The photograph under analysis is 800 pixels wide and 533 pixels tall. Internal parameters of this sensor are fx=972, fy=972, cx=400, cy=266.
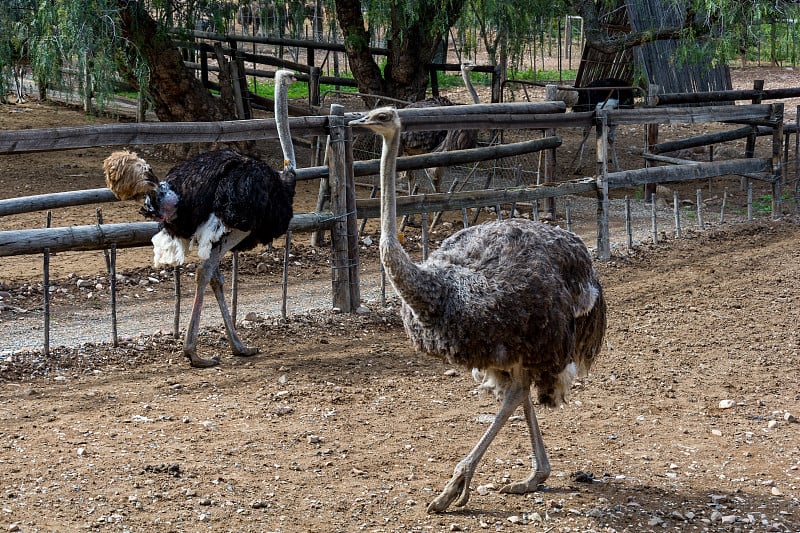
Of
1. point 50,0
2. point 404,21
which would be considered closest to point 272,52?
point 404,21

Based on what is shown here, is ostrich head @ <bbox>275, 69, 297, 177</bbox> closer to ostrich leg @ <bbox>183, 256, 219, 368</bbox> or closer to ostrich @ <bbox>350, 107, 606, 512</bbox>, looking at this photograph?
ostrich leg @ <bbox>183, 256, 219, 368</bbox>

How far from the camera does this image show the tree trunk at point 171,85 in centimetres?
1116

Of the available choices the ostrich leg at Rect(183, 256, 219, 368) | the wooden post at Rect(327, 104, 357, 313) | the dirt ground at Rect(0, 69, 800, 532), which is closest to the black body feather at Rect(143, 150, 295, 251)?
the ostrich leg at Rect(183, 256, 219, 368)

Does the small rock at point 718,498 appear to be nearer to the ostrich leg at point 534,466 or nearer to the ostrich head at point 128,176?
the ostrich leg at point 534,466

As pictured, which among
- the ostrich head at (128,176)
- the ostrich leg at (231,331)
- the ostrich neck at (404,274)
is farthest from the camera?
the ostrich leg at (231,331)

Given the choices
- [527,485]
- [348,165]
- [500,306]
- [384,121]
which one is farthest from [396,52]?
[527,485]

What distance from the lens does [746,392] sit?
5.55 m

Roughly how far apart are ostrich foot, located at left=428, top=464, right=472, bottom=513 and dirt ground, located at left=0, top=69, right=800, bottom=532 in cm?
5

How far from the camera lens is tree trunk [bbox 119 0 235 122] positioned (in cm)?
1116

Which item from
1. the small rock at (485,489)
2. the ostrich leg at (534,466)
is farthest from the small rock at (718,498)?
the small rock at (485,489)

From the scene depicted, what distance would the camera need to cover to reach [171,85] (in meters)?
11.8

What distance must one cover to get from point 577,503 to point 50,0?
7217mm

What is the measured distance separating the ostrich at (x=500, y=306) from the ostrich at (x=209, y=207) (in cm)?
174

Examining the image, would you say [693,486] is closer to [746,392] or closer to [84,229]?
[746,392]
